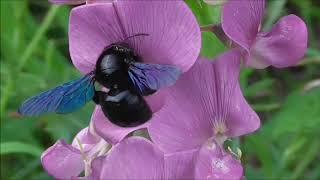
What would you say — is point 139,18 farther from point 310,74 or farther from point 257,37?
point 310,74

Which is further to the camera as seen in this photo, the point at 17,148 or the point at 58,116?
the point at 58,116

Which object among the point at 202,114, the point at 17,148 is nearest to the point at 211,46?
the point at 202,114

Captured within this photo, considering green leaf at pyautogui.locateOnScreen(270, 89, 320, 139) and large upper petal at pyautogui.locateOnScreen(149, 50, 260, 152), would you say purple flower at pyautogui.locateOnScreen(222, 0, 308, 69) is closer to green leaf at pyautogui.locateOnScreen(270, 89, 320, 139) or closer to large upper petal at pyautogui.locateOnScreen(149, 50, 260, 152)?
large upper petal at pyautogui.locateOnScreen(149, 50, 260, 152)

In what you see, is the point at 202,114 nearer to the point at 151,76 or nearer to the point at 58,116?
the point at 151,76

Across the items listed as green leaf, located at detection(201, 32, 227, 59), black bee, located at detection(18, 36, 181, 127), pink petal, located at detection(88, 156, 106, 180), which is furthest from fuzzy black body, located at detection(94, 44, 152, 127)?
green leaf, located at detection(201, 32, 227, 59)

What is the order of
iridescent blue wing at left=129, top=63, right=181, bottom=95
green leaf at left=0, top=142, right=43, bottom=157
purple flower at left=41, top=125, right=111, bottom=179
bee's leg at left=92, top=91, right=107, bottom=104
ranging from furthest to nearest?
green leaf at left=0, top=142, right=43, bottom=157 → purple flower at left=41, top=125, right=111, bottom=179 → bee's leg at left=92, top=91, right=107, bottom=104 → iridescent blue wing at left=129, top=63, right=181, bottom=95

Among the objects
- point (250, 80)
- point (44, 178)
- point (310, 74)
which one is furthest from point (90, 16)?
point (310, 74)

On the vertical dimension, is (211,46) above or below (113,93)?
below
